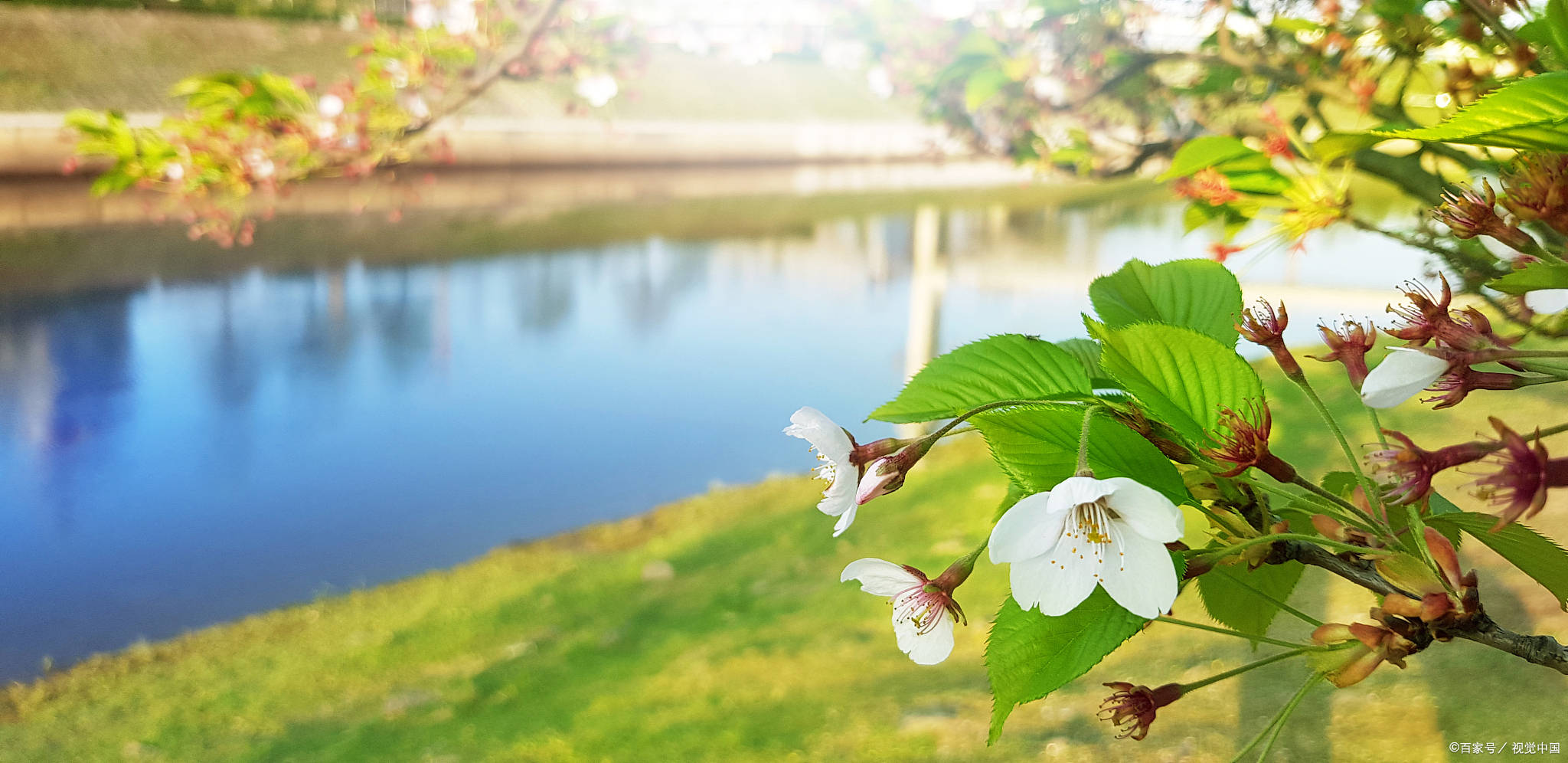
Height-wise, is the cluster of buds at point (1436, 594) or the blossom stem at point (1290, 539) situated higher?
the blossom stem at point (1290, 539)

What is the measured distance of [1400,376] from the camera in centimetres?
16

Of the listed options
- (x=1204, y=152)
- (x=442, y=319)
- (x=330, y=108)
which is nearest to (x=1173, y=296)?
(x=1204, y=152)

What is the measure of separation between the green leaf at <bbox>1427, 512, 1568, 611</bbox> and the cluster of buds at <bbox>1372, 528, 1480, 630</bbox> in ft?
0.05

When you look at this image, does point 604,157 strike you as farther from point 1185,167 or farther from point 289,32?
point 1185,167

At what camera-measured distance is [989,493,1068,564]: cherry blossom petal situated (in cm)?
15

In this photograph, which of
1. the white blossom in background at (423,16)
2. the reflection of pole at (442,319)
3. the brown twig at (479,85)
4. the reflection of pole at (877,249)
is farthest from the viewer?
the reflection of pole at (877,249)

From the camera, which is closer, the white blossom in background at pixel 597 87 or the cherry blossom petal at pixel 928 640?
the cherry blossom petal at pixel 928 640

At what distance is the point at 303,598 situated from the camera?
1596 millimetres

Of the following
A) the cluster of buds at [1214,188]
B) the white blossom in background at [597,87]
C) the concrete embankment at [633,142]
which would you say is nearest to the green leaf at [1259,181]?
Answer: the cluster of buds at [1214,188]

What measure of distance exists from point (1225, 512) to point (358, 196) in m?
2.41

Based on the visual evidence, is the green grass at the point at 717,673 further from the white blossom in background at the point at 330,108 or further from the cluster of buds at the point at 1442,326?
the white blossom in background at the point at 330,108

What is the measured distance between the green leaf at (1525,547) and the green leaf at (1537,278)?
4cm

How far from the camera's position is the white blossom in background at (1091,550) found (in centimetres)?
15

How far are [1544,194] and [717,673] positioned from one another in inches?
35.5
